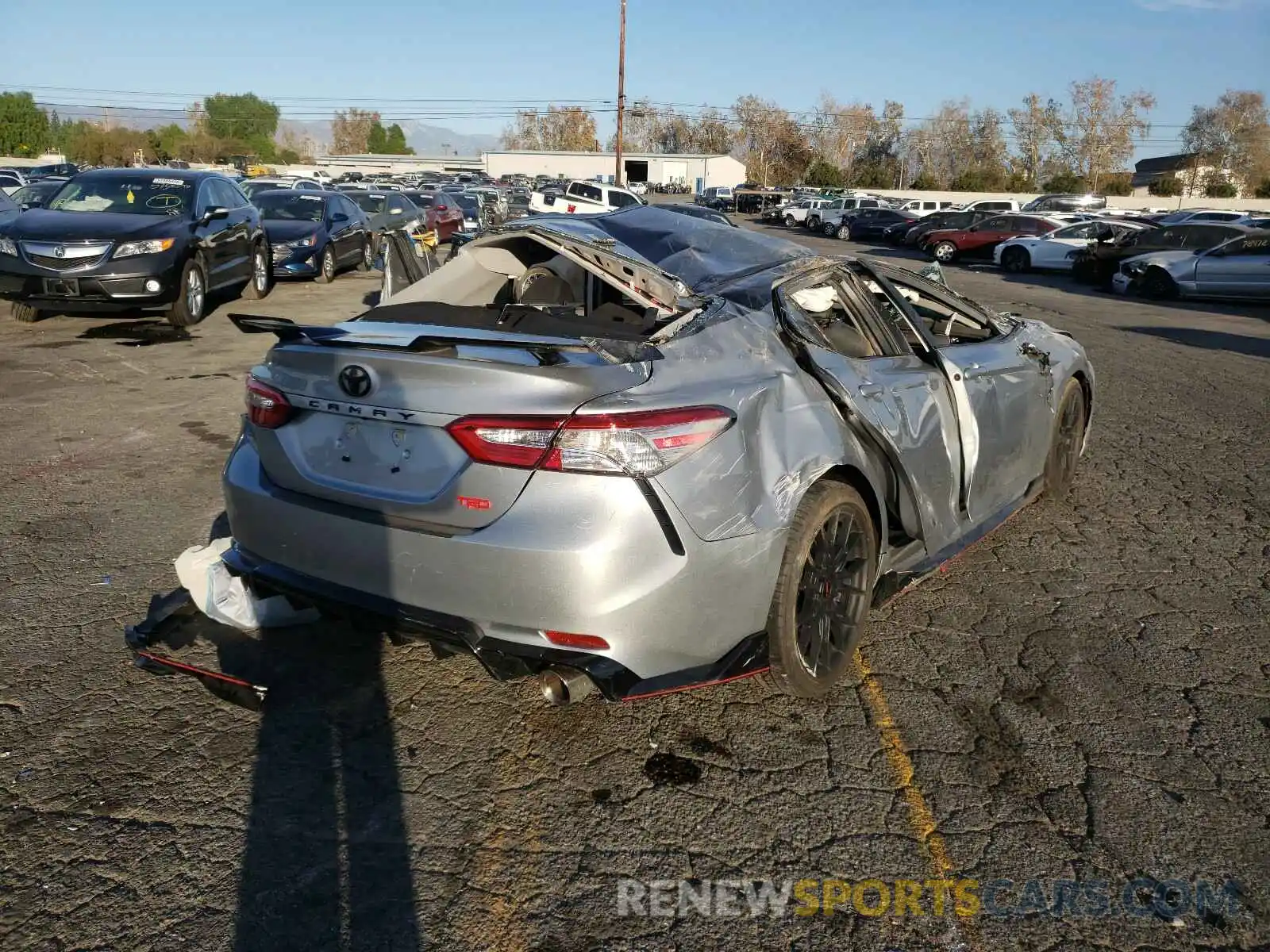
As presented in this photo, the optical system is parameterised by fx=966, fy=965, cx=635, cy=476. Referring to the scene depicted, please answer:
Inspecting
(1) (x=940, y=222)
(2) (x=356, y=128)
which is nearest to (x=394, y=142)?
(2) (x=356, y=128)

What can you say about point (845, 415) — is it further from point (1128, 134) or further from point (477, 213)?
point (1128, 134)

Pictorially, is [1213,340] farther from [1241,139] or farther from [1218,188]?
[1241,139]

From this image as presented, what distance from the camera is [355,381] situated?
9.37 ft

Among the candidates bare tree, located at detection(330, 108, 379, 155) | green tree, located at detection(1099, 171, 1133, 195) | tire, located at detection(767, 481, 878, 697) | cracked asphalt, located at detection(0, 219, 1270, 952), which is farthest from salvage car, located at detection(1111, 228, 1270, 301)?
bare tree, located at detection(330, 108, 379, 155)

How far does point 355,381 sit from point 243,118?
16411 centimetres

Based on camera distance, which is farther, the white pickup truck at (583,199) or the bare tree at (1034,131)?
the bare tree at (1034,131)

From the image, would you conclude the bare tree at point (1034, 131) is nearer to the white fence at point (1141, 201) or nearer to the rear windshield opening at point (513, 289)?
the white fence at point (1141, 201)

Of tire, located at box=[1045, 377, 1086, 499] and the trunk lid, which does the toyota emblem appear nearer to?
the trunk lid

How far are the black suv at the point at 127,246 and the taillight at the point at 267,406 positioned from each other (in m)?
8.24

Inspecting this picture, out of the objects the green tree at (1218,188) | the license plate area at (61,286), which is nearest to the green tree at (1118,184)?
the green tree at (1218,188)

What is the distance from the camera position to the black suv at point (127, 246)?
9.99 m

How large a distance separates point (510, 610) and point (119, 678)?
173cm

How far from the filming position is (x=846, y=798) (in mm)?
2895

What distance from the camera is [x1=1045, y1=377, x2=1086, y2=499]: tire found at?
17.5 feet
